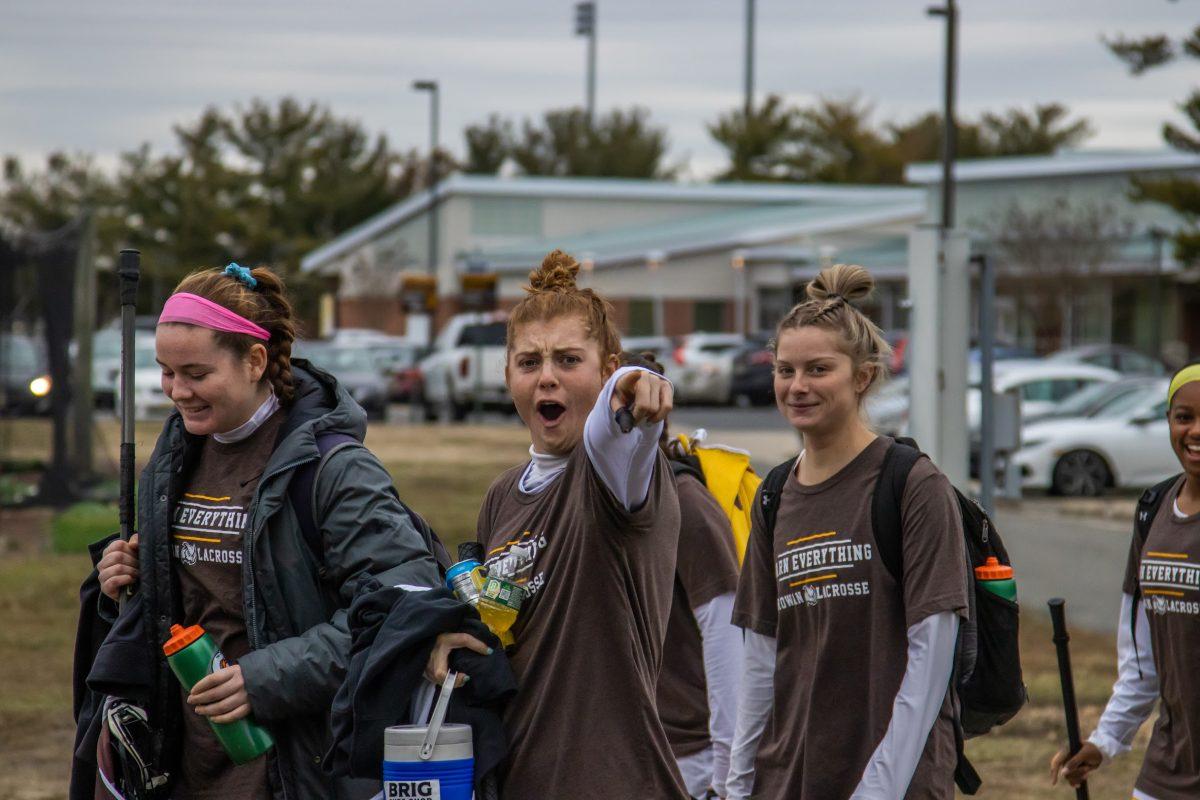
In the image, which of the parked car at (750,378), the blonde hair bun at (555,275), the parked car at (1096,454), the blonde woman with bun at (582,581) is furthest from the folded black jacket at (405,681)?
the parked car at (750,378)

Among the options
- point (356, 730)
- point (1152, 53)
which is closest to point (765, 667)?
point (356, 730)

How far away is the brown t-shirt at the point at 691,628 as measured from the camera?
469 cm

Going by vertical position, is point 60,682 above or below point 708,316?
below

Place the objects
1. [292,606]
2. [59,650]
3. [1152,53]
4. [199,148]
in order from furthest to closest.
A: [199,148] → [1152,53] → [59,650] → [292,606]

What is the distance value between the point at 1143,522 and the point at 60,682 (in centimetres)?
731

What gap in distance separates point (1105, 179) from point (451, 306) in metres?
24.8

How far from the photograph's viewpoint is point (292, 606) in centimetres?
366

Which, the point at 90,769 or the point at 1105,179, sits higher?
the point at 1105,179

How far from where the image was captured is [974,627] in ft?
13.1

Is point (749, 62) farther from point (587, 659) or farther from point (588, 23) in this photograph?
point (587, 659)

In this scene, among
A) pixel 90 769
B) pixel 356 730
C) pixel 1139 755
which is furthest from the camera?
pixel 1139 755

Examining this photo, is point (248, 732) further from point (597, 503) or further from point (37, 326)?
point (37, 326)

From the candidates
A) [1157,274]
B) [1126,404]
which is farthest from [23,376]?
[1157,274]

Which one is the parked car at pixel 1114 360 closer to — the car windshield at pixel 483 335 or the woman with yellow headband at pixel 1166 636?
the car windshield at pixel 483 335
